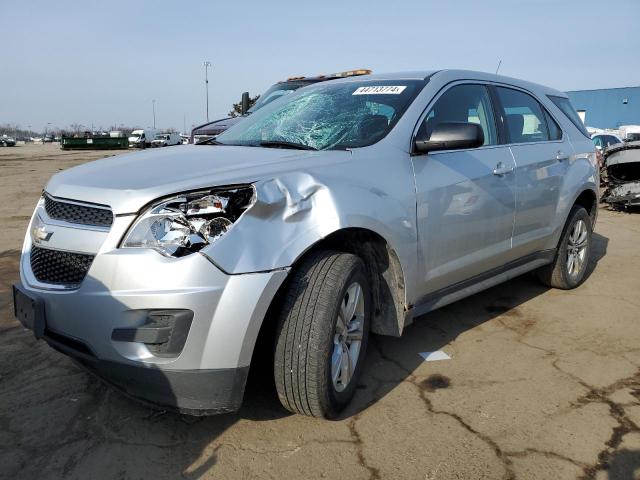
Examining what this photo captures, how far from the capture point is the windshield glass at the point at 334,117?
297 cm

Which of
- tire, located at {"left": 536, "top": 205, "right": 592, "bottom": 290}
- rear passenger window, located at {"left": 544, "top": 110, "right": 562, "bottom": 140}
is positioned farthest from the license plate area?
tire, located at {"left": 536, "top": 205, "right": 592, "bottom": 290}

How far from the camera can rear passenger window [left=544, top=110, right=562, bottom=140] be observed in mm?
4320

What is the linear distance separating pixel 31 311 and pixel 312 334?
4.05 feet

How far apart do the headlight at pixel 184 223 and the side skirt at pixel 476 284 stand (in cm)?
126

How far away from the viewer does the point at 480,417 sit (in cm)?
265

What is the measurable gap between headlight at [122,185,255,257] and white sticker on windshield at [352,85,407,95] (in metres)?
1.46

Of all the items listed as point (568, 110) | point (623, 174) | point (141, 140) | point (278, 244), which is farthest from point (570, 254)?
point (141, 140)

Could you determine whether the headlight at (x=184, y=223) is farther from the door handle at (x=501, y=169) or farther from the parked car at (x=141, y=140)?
the parked car at (x=141, y=140)

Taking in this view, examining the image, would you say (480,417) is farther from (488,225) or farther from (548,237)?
(548,237)

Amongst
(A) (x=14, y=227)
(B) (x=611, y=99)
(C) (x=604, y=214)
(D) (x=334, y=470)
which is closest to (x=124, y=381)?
(D) (x=334, y=470)

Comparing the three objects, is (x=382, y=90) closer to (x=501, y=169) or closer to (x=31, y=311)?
(x=501, y=169)

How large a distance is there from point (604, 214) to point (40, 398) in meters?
9.80

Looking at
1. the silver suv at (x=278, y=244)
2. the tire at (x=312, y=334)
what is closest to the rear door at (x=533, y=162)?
the silver suv at (x=278, y=244)

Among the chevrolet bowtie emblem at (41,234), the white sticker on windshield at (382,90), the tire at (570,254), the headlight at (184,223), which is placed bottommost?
the tire at (570,254)
